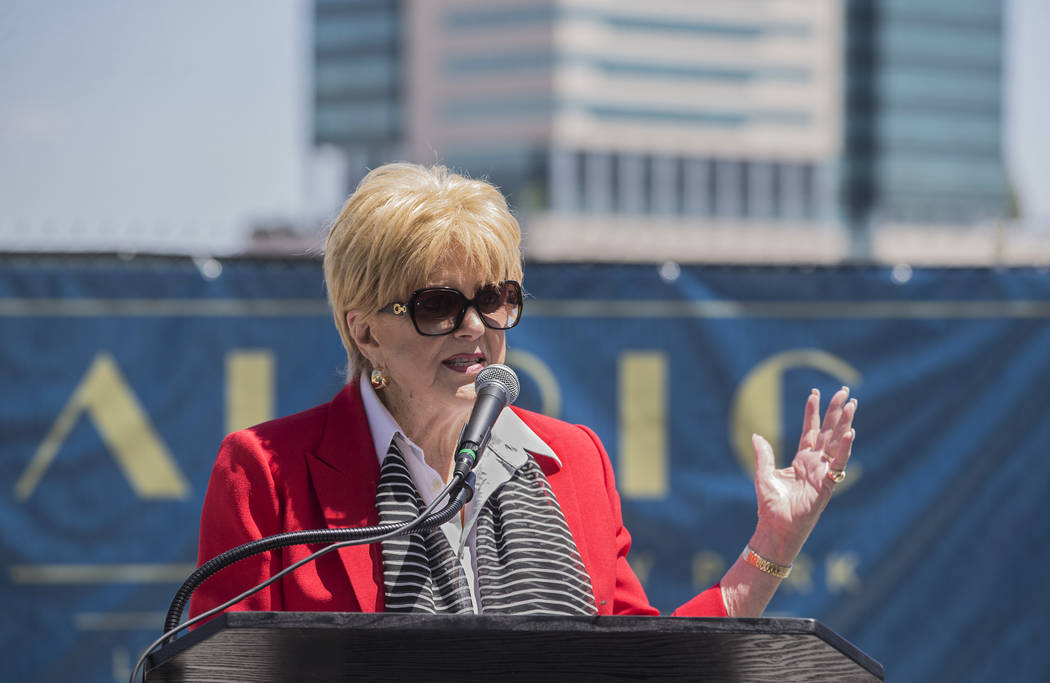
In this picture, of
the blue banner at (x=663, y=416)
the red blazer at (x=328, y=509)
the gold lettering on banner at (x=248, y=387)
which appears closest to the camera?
the red blazer at (x=328, y=509)

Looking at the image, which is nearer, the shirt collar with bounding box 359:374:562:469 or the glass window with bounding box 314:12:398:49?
the shirt collar with bounding box 359:374:562:469

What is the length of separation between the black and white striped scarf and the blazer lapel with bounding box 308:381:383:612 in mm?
25

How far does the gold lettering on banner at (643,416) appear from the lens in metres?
5.13

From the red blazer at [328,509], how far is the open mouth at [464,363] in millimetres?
260

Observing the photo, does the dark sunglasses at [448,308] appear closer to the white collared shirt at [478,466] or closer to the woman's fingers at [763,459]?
the white collared shirt at [478,466]

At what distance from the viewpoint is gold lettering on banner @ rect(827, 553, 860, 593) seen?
16.6 feet

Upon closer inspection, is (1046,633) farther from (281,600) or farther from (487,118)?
(487,118)

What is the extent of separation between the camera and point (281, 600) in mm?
2217

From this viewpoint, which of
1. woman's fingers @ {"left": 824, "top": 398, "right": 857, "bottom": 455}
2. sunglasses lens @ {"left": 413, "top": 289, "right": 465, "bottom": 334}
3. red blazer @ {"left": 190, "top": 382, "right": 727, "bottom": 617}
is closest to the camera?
red blazer @ {"left": 190, "top": 382, "right": 727, "bottom": 617}

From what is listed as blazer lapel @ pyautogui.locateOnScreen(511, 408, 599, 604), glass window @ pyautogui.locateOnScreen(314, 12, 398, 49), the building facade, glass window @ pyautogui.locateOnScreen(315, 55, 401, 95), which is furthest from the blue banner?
glass window @ pyautogui.locateOnScreen(314, 12, 398, 49)

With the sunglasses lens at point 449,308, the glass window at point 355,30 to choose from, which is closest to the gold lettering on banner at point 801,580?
the sunglasses lens at point 449,308

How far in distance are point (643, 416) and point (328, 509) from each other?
3005mm

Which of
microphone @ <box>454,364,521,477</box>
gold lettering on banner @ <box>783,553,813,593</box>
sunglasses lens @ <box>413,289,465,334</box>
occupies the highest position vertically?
sunglasses lens @ <box>413,289,465,334</box>

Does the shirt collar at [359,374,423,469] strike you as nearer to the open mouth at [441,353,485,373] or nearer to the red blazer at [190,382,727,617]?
the red blazer at [190,382,727,617]
